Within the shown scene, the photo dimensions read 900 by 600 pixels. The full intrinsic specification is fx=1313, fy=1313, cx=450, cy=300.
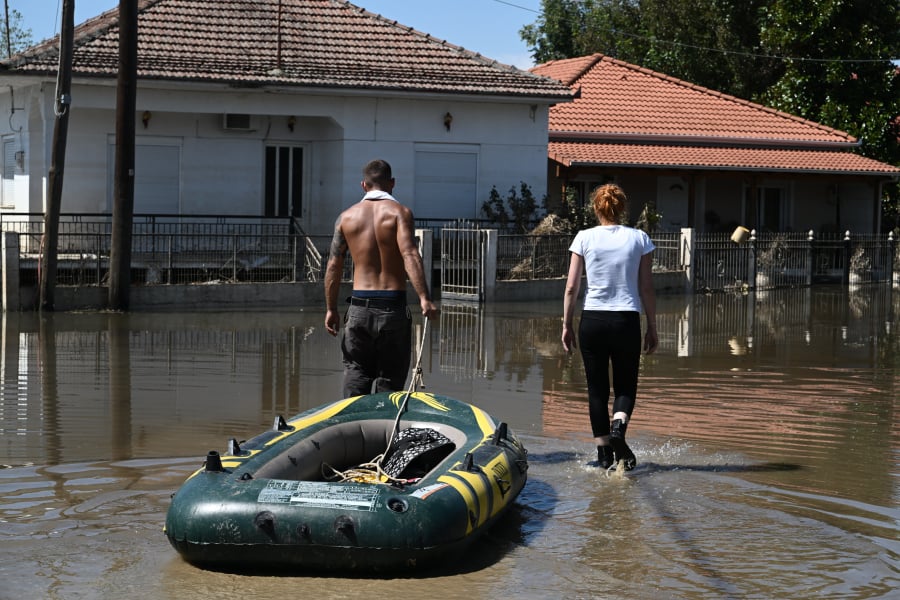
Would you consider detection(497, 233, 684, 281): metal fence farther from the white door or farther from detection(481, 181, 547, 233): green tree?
the white door

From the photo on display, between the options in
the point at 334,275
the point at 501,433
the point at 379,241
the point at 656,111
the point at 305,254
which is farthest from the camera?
the point at 656,111

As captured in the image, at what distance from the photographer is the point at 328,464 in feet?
24.7

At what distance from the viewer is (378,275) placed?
838cm

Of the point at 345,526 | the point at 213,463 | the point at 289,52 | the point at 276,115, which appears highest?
the point at 289,52

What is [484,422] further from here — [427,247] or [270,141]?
[270,141]

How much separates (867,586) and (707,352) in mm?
9868

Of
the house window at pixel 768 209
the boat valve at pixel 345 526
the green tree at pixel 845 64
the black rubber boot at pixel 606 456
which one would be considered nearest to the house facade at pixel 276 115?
the house window at pixel 768 209

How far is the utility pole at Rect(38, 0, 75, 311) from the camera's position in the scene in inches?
765

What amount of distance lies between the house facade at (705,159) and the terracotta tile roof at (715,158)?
0.10ft

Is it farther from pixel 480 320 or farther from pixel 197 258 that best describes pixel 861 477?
pixel 197 258

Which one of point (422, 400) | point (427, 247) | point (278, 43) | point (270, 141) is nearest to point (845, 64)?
point (278, 43)

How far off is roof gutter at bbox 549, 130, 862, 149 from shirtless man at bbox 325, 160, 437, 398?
2427cm

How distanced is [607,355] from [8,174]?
789 inches

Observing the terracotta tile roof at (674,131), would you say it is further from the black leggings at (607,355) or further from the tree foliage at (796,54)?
the black leggings at (607,355)
